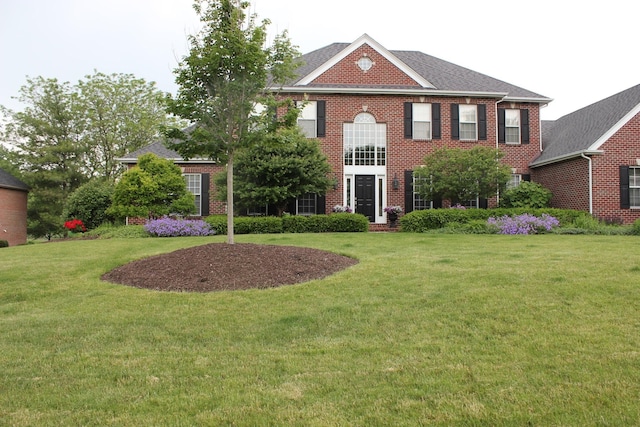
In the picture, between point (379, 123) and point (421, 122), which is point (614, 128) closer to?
point (421, 122)

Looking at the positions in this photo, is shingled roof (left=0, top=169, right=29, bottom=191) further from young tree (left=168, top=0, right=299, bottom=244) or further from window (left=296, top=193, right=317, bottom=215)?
young tree (left=168, top=0, right=299, bottom=244)

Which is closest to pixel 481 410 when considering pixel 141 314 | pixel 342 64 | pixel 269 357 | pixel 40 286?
pixel 269 357

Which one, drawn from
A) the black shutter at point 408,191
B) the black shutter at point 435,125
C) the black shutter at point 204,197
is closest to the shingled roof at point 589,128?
the black shutter at point 435,125

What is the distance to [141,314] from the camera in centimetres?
497

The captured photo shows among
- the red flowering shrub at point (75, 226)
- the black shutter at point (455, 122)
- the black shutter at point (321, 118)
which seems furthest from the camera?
the black shutter at point (455, 122)

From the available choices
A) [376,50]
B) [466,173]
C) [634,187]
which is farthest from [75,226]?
[634,187]

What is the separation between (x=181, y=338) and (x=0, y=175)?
25882mm

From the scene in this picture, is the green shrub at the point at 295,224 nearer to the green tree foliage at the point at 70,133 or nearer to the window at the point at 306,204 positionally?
the window at the point at 306,204

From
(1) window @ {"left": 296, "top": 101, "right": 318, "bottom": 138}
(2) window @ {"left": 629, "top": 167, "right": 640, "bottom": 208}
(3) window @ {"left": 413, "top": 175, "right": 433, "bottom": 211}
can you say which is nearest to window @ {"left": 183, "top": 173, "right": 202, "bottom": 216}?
(1) window @ {"left": 296, "top": 101, "right": 318, "bottom": 138}

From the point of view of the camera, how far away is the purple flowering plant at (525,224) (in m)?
12.9

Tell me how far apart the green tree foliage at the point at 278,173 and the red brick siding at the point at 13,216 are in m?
15.8

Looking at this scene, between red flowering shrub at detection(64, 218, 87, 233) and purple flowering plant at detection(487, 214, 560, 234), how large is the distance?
15086 millimetres

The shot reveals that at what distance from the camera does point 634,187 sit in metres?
16.0

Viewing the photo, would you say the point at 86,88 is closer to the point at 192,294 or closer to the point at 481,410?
the point at 192,294
